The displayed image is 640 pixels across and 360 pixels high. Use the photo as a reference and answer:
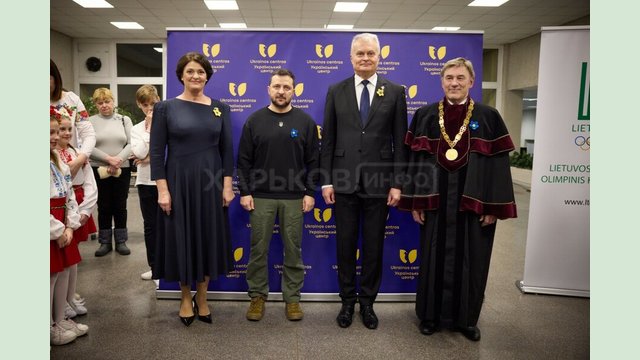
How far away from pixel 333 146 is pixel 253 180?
1.92 feet

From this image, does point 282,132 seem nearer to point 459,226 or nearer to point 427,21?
point 459,226

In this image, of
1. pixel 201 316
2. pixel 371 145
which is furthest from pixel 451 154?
pixel 201 316

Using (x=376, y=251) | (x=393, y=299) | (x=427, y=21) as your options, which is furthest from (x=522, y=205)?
(x=376, y=251)

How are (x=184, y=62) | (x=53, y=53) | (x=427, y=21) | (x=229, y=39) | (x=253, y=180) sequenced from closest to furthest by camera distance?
(x=184, y=62) → (x=253, y=180) → (x=229, y=39) → (x=427, y=21) → (x=53, y=53)

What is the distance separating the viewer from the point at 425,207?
8.64ft

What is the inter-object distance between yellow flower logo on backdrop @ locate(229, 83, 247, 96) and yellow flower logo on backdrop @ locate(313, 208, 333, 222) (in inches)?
41.3

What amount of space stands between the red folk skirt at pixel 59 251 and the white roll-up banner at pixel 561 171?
3.34 metres

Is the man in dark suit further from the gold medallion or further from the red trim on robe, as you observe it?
the gold medallion

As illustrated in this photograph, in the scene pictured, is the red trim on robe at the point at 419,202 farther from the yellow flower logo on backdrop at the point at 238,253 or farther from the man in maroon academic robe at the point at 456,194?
the yellow flower logo on backdrop at the point at 238,253

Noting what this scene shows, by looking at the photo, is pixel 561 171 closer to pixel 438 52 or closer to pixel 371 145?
pixel 438 52

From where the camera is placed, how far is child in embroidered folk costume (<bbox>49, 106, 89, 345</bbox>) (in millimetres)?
2242

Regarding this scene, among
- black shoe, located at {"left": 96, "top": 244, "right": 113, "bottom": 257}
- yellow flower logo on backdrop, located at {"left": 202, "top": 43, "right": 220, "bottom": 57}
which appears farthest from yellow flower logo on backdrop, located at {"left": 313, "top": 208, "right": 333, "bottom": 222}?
black shoe, located at {"left": 96, "top": 244, "right": 113, "bottom": 257}

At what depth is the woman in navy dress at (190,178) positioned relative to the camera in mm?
2600

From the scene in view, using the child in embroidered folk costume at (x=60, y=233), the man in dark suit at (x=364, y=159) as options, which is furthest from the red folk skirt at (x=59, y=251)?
the man in dark suit at (x=364, y=159)
